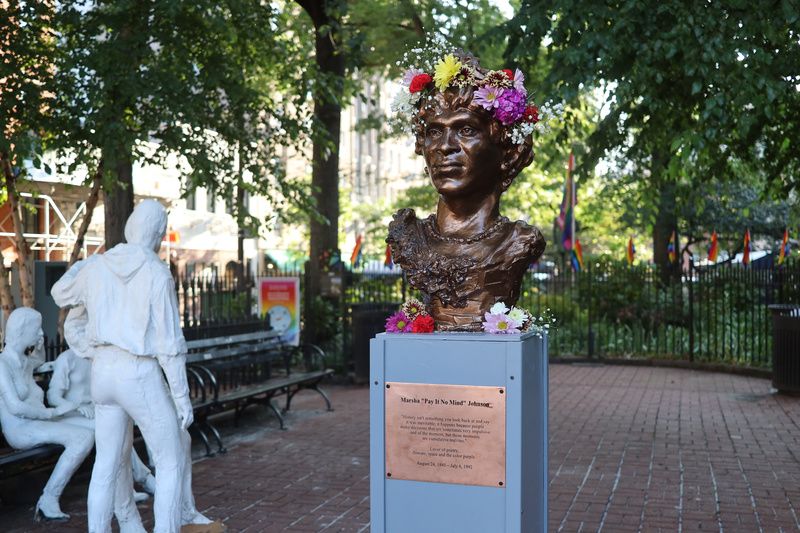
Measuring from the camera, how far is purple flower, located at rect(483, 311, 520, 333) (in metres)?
4.62

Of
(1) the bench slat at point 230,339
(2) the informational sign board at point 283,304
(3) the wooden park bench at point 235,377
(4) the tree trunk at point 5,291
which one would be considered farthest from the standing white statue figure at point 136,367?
(2) the informational sign board at point 283,304

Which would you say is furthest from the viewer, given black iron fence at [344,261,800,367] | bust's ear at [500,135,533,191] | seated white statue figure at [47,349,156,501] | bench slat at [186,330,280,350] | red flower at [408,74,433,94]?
black iron fence at [344,261,800,367]

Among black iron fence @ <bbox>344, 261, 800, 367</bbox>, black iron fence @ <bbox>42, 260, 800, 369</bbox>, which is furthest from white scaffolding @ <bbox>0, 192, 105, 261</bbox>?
black iron fence @ <bbox>344, 261, 800, 367</bbox>

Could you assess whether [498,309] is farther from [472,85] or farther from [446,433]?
[472,85]

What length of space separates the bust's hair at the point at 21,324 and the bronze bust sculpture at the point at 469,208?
9.53ft

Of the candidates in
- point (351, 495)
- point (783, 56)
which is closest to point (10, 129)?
point (351, 495)

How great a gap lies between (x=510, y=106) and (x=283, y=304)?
9416 mm

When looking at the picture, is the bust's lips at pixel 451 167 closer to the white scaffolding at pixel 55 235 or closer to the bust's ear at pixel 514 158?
the bust's ear at pixel 514 158

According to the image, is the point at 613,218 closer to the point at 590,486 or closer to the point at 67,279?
the point at 590,486

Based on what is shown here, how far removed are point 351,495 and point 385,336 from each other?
2701mm

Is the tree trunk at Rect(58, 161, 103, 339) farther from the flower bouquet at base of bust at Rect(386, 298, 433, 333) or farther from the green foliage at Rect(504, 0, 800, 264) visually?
the flower bouquet at base of bust at Rect(386, 298, 433, 333)

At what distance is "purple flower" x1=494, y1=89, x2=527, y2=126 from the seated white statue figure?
3.73 meters

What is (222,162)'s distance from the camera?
1075cm

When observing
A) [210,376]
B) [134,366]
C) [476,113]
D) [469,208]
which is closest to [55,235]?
[210,376]
